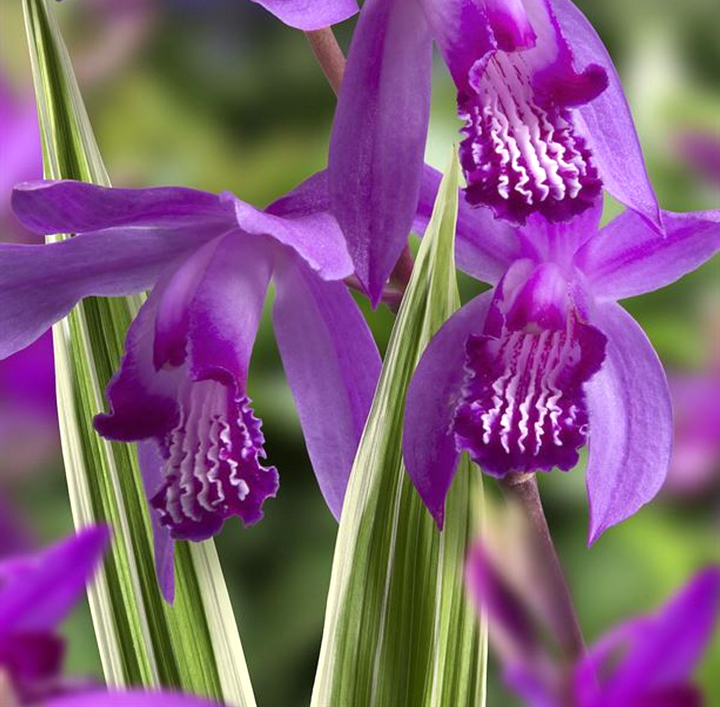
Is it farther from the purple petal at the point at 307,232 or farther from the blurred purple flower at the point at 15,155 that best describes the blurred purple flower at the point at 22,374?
the purple petal at the point at 307,232

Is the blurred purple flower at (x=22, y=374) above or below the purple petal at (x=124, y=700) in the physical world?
above

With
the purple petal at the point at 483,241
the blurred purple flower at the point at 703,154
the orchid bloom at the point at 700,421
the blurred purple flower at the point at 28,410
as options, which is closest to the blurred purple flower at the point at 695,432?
the orchid bloom at the point at 700,421

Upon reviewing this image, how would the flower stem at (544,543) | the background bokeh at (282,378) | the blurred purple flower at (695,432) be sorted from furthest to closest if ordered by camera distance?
1. the background bokeh at (282,378)
2. the blurred purple flower at (695,432)
3. the flower stem at (544,543)

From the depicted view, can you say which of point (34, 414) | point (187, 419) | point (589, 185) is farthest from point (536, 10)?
point (34, 414)

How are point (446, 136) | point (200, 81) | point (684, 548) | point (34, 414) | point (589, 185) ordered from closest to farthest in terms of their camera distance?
point (589, 185), point (34, 414), point (684, 548), point (446, 136), point (200, 81)

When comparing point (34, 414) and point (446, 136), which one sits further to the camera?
point (446, 136)

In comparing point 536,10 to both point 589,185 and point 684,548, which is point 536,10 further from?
point 684,548

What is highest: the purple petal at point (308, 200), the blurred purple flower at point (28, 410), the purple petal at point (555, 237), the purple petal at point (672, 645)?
the blurred purple flower at point (28, 410)
